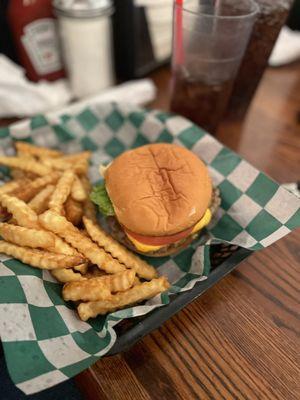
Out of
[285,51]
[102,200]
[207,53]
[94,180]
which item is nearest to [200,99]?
[207,53]

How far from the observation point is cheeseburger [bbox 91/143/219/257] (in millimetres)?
1188

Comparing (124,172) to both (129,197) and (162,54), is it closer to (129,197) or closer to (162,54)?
(129,197)

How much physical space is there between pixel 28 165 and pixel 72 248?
46cm

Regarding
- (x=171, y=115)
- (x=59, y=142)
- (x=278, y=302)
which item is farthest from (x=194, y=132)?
(x=278, y=302)

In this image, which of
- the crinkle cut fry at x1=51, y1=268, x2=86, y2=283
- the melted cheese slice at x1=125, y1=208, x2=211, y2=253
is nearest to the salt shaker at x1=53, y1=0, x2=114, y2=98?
the melted cheese slice at x1=125, y1=208, x2=211, y2=253

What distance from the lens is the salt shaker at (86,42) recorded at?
1880mm

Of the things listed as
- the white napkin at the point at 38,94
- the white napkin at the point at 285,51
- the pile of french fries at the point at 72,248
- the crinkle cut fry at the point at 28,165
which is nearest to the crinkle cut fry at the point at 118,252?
the pile of french fries at the point at 72,248

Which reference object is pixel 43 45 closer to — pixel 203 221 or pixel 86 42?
pixel 86 42

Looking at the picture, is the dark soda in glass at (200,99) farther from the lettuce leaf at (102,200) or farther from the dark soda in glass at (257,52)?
the lettuce leaf at (102,200)

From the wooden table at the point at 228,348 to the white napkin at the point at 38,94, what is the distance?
1257 millimetres

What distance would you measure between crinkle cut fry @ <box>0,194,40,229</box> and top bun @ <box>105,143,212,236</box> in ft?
0.94

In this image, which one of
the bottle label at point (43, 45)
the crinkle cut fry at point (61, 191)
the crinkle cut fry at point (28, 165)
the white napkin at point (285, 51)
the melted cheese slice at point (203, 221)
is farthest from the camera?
the white napkin at point (285, 51)

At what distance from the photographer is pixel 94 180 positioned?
1.65 meters

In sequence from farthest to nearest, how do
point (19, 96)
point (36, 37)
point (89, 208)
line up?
point (36, 37) < point (19, 96) < point (89, 208)
